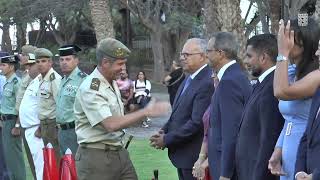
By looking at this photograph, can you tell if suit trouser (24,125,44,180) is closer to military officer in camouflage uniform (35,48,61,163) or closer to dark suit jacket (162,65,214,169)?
military officer in camouflage uniform (35,48,61,163)

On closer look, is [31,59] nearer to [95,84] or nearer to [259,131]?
[95,84]

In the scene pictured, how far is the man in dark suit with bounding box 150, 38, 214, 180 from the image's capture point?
20.7ft

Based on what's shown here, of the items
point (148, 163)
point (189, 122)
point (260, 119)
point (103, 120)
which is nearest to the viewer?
point (260, 119)

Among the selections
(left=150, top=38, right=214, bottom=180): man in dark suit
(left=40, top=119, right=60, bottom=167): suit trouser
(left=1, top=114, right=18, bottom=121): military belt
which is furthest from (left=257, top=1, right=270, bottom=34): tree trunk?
(left=150, top=38, right=214, bottom=180): man in dark suit

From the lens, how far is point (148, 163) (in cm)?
1207

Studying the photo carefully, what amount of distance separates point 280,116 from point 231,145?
66 centimetres

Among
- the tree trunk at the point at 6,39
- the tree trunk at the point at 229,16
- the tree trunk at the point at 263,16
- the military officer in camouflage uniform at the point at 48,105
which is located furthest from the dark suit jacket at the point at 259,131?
the tree trunk at the point at 6,39

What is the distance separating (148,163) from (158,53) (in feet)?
78.7

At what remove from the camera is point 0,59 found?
420 inches

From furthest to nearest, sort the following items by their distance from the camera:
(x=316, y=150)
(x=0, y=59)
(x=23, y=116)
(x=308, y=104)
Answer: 1. (x=0, y=59)
2. (x=23, y=116)
3. (x=308, y=104)
4. (x=316, y=150)

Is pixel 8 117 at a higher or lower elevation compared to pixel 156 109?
lower

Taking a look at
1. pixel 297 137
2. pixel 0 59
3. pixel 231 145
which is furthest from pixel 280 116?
pixel 0 59

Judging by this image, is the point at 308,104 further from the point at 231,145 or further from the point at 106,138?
Answer: the point at 106,138

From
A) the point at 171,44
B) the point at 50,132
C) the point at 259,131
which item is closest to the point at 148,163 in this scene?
the point at 50,132
